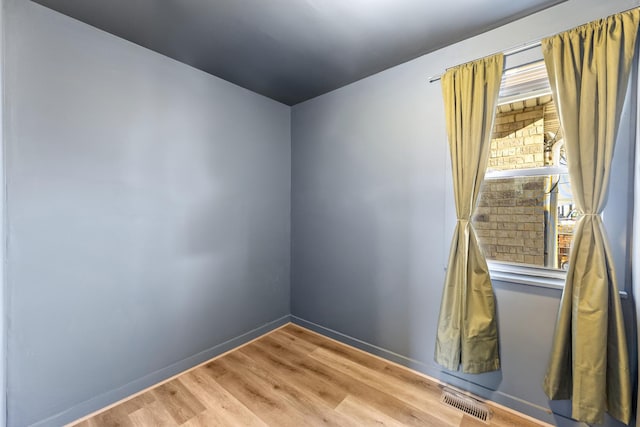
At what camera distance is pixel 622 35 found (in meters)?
1.35

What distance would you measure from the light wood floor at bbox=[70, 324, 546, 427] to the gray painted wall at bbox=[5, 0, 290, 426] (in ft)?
0.64

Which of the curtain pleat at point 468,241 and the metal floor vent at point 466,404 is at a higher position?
the curtain pleat at point 468,241

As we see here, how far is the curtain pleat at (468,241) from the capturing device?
5.70ft

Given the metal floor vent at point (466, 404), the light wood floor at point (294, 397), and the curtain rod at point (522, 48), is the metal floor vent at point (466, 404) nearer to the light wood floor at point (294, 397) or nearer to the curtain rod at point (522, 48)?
the light wood floor at point (294, 397)

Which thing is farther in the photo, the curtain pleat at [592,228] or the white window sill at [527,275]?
the white window sill at [527,275]

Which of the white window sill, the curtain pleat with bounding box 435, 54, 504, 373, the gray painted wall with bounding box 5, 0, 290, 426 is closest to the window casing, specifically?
the white window sill

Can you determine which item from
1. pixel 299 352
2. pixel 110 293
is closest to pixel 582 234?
pixel 299 352

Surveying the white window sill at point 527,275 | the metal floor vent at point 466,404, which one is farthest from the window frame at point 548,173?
the metal floor vent at point 466,404

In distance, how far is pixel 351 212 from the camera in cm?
252

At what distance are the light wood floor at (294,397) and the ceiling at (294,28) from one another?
245 centimetres

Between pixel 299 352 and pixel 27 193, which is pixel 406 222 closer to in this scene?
pixel 299 352

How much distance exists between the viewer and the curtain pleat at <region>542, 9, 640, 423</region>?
1347 millimetres

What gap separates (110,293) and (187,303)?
1.78ft

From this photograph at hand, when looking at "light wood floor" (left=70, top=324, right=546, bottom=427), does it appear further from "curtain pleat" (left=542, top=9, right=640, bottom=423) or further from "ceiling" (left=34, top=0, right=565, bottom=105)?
"ceiling" (left=34, top=0, right=565, bottom=105)
